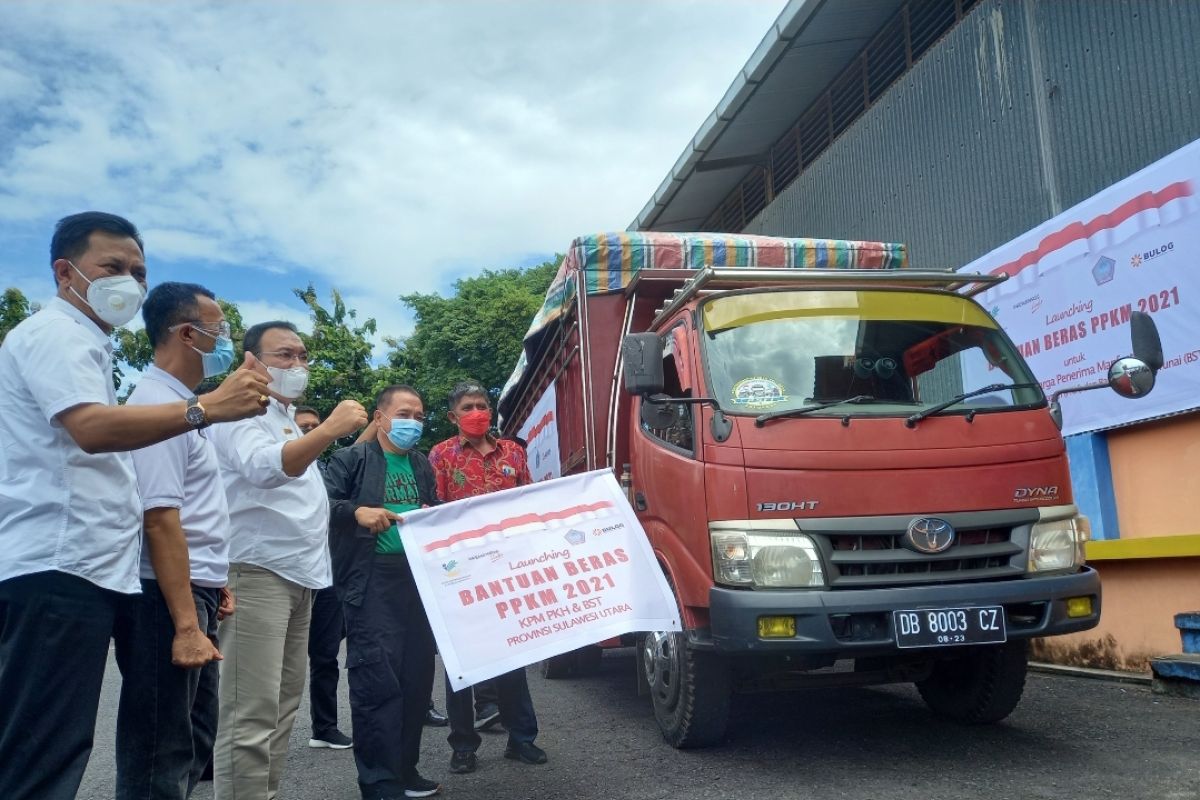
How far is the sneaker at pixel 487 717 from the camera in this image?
5.94 meters

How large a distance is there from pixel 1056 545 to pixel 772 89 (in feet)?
33.1

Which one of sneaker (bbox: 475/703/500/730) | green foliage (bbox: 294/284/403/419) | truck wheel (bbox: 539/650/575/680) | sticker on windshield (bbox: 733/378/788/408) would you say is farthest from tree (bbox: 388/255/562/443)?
sticker on windshield (bbox: 733/378/788/408)

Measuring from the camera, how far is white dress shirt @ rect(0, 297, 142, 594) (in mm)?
2303

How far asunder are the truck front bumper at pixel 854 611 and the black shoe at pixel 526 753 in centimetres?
126

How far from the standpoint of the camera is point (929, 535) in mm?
4203

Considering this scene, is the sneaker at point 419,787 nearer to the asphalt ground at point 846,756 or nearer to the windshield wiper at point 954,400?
the asphalt ground at point 846,756

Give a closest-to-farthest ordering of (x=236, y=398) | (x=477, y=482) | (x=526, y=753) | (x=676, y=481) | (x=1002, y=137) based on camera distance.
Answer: (x=236, y=398) < (x=676, y=481) < (x=526, y=753) < (x=477, y=482) < (x=1002, y=137)

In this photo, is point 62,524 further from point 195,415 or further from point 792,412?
point 792,412

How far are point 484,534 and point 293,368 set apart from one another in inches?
45.5

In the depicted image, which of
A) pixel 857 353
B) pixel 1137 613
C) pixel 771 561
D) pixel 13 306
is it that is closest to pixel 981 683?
pixel 771 561

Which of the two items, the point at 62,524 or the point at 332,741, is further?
the point at 332,741

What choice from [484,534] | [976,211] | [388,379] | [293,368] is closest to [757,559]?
[484,534]

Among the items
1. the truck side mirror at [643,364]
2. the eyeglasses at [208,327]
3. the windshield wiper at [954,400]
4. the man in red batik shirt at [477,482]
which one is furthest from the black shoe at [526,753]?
the eyeglasses at [208,327]

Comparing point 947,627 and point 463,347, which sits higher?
point 463,347
